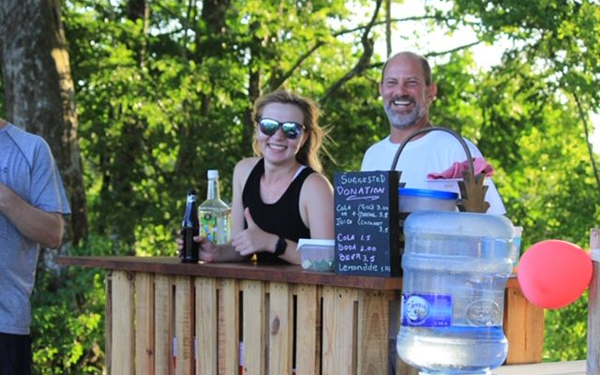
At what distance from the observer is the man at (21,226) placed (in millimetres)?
4148

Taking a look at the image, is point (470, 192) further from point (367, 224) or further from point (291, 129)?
point (291, 129)

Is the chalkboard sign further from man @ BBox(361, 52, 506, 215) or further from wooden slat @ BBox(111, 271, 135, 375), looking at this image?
wooden slat @ BBox(111, 271, 135, 375)

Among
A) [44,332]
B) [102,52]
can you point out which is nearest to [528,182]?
[102,52]

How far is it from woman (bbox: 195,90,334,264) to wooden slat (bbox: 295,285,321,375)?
593mm

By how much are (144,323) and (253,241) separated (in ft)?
2.02

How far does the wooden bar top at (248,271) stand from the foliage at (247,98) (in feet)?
15.4

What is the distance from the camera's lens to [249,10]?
11203mm

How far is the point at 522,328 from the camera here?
3.92 meters

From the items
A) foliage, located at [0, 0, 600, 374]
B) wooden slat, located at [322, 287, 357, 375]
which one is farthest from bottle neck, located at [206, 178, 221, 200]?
foliage, located at [0, 0, 600, 374]

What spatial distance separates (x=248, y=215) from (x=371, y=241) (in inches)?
45.5

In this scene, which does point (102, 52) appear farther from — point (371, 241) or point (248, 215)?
point (371, 241)

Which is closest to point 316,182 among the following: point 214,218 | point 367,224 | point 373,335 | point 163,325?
point 214,218

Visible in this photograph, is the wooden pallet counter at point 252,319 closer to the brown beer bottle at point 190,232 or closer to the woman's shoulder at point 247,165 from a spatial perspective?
the brown beer bottle at point 190,232

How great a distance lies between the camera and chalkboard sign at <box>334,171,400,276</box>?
11.4ft
